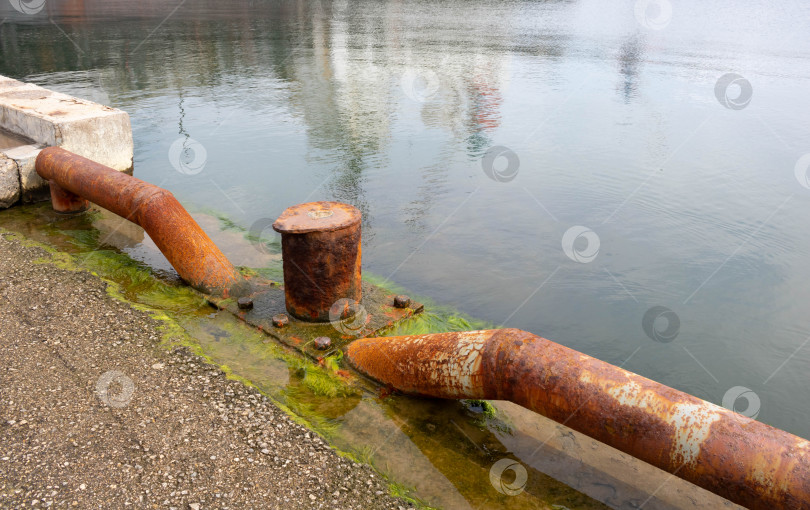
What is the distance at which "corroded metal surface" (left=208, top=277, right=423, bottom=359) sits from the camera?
447cm

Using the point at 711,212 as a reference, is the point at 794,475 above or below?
above

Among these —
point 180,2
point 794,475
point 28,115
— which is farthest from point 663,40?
point 180,2

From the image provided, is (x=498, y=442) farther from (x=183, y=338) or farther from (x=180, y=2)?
(x=180, y=2)

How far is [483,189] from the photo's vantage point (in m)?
8.64

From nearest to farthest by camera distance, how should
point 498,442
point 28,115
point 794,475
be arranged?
1. point 794,475
2. point 498,442
3. point 28,115

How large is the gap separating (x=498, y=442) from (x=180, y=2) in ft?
122
